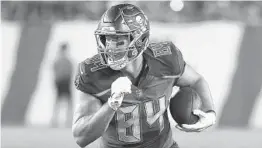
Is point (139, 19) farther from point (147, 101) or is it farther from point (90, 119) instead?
point (90, 119)

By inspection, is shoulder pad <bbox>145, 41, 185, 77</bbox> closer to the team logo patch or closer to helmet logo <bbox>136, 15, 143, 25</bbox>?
the team logo patch

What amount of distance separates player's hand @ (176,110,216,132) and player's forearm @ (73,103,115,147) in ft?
1.78

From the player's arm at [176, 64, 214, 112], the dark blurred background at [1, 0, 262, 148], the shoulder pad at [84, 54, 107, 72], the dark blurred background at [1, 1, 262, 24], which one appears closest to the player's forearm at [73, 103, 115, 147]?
the shoulder pad at [84, 54, 107, 72]

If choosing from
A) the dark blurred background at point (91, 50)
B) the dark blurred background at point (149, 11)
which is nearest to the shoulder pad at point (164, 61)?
the dark blurred background at point (91, 50)

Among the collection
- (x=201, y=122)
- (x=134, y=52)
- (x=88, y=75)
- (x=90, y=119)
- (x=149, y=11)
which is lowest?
(x=149, y=11)

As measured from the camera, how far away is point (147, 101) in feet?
12.1

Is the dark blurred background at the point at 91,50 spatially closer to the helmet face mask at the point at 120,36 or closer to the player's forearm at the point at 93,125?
the helmet face mask at the point at 120,36

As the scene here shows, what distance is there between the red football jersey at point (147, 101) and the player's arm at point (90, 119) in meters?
0.07

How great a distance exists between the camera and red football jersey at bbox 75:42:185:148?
365 centimetres

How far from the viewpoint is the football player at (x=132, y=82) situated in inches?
137

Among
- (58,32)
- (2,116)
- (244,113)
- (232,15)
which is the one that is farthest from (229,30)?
(2,116)

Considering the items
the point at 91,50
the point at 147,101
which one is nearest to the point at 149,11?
the point at 91,50

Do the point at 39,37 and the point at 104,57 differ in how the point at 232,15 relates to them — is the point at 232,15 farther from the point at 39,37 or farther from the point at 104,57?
the point at 104,57

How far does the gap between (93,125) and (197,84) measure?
811 mm
